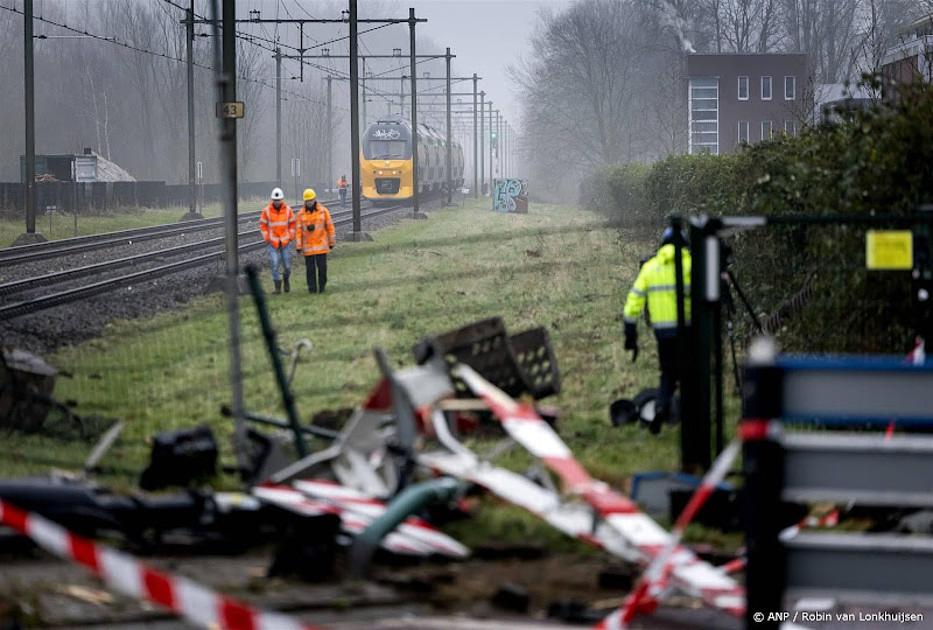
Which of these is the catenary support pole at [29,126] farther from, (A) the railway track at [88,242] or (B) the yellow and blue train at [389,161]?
(B) the yellow and blue train at [389,161]

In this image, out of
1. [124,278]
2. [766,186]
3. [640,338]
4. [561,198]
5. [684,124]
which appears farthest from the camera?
[561,198]

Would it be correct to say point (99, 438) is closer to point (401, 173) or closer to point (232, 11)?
point (232, 11)

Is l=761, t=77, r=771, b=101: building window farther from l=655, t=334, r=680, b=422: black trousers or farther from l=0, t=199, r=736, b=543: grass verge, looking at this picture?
l=655, t=334, r=680, b=422: black trousers

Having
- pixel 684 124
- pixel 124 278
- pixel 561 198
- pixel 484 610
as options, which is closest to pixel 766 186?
pixel 484 610

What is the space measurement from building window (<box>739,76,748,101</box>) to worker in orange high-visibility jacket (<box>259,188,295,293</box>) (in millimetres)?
65623

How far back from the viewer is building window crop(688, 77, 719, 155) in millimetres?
84438

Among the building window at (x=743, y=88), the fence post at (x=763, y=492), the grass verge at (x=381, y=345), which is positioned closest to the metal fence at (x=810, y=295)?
the grass verge at (x=381, y=345)

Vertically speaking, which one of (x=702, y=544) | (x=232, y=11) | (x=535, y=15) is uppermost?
(x=535, y=15)

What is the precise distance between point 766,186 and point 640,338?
4.13 metres

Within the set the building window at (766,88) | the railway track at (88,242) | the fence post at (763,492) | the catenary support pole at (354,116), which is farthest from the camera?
the building window at (766,88)

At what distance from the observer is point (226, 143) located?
8328 mm

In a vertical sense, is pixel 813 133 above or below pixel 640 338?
above

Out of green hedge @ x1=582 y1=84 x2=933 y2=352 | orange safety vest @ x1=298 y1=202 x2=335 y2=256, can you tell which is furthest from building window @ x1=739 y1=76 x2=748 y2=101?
green hedge @ x1=582 y1=84 x2=933 y2=352

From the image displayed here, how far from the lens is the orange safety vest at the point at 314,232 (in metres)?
23.6
